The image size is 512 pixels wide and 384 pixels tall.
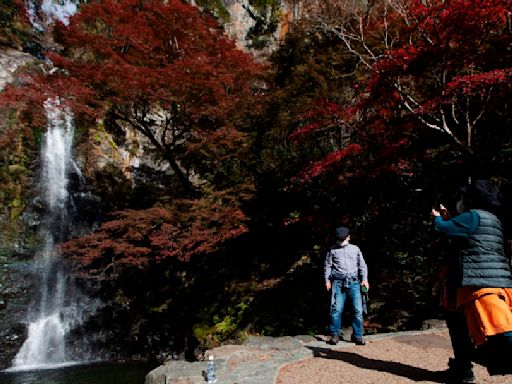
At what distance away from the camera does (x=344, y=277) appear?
467 cm

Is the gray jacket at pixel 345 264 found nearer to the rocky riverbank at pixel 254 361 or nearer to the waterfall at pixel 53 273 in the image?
the rocky riverbank at pixel 254 361

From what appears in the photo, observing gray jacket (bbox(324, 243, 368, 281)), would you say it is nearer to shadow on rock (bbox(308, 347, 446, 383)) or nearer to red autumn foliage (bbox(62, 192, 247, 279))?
shadow on rock (bbox(308, 347, 446, 383))

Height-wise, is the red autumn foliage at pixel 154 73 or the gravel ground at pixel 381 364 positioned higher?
the red autumn foliage at pixel 154 73

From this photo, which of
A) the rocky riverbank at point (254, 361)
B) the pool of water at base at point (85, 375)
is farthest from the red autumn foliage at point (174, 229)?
the rocky riverbank at point (254, 361)

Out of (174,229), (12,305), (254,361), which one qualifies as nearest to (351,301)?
(254,361)

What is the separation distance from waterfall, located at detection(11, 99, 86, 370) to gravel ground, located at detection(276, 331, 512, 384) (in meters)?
7.37

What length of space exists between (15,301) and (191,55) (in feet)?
26.2

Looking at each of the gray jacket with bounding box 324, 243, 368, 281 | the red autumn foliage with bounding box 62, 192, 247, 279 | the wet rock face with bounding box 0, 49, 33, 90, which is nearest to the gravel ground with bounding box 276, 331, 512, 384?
the gray jacket with bounding box 324, 243, 368, 281

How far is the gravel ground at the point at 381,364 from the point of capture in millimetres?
3496

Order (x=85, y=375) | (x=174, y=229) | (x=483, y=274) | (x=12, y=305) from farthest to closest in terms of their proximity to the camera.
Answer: (x=12, y=305), (x=174, y=229), (x=85, y=375), (x=483, y=274)

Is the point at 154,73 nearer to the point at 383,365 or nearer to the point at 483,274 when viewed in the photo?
the point at 383,365

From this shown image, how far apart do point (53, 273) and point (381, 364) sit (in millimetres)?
10808

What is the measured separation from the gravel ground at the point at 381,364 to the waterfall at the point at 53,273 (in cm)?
737

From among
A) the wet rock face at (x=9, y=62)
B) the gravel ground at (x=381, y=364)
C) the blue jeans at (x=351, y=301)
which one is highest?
the wet rock face at (x=9, y=62)
